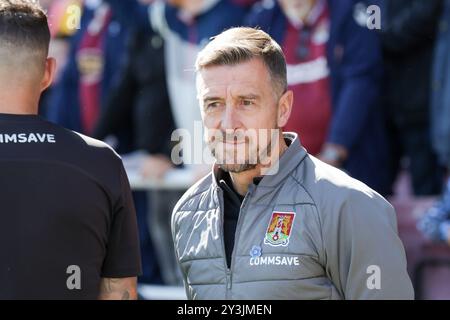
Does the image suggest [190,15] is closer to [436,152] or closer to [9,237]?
[436,152]

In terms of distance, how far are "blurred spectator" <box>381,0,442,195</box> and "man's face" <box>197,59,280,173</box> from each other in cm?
325

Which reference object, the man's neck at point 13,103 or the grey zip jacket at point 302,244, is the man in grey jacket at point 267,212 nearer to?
the grey zip jacket at point 302,244

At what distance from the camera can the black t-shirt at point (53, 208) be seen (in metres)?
3.35

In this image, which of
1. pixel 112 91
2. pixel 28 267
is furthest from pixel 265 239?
pixel 112 91

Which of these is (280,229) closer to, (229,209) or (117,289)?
(229,209)

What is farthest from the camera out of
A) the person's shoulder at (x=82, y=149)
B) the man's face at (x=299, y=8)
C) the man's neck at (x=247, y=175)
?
the man's face at (x=299, y=8)

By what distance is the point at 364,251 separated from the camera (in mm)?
3396

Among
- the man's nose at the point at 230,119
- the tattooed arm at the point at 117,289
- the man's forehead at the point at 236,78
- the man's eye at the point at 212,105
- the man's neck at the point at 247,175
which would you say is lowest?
the tattooed arm at the point at 117,289

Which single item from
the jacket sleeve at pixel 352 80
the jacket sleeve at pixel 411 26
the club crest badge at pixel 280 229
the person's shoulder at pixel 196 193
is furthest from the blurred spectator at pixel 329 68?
the club crest badge at pixel 280 229

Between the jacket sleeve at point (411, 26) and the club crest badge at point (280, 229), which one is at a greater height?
the jacket sleeve at point (411, 26)

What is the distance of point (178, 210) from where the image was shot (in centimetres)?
385

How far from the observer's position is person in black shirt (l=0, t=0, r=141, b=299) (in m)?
3.36

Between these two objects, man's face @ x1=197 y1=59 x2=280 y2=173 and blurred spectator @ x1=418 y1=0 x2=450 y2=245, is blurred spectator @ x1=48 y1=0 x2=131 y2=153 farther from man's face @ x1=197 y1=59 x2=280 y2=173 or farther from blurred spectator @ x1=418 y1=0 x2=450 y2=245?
man's face @ x1=197 y1=59 x2=280 y2=173

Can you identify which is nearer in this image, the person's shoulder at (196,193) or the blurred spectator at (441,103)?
the person's shoulder at (196,193)
